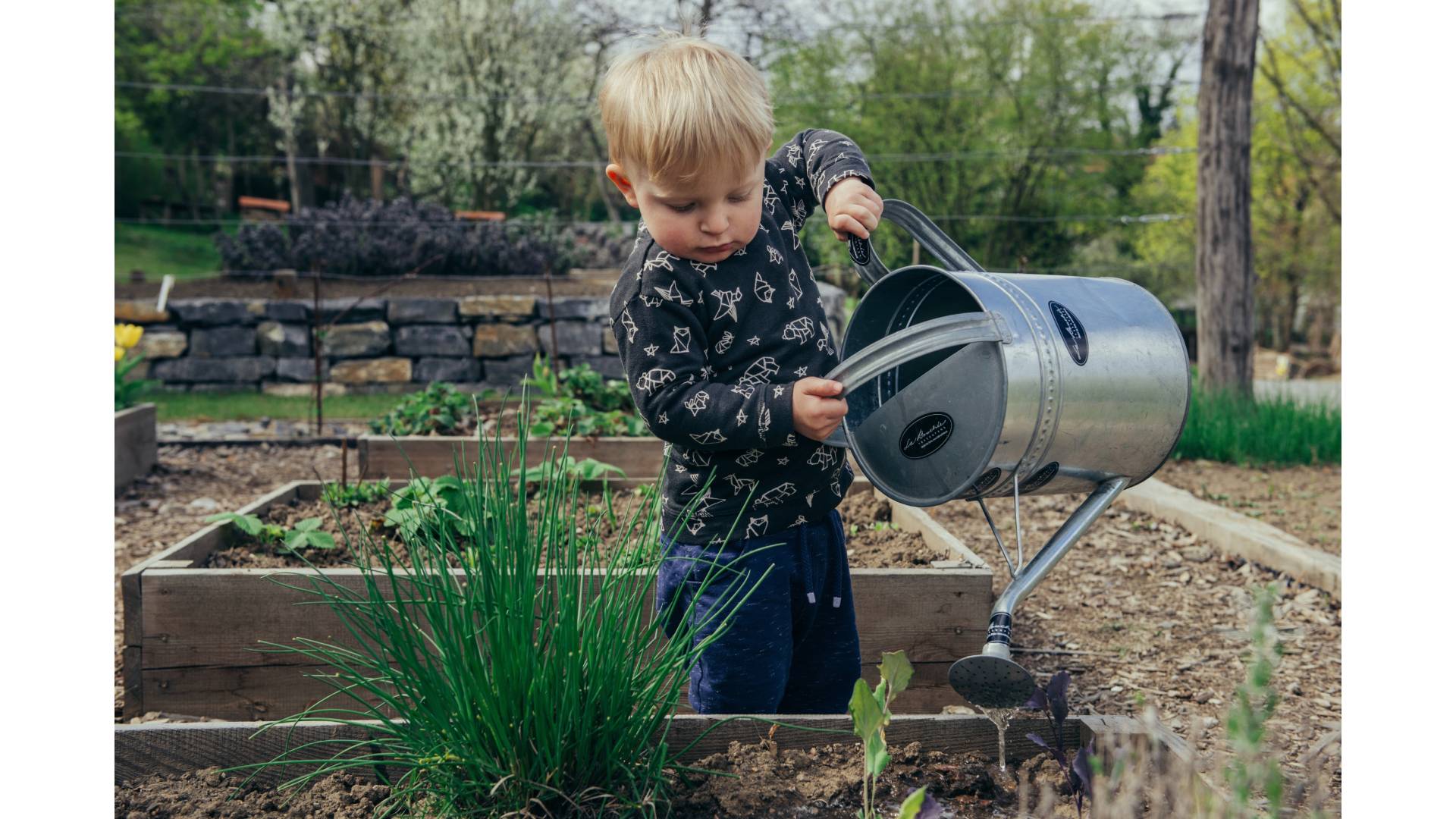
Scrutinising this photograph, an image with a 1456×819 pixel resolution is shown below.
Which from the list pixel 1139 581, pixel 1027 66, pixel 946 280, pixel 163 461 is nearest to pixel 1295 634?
pixel 1139 581

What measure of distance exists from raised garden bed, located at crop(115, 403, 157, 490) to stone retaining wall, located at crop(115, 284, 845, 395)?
340cm

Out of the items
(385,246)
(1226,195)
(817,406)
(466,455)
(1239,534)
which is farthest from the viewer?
(385,246)

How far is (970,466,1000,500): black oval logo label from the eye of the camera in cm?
149

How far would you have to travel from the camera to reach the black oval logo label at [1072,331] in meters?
1.48

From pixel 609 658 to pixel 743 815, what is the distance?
0.95ft

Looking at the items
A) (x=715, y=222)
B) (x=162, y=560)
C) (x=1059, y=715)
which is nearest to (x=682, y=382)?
(x=715, y=222)

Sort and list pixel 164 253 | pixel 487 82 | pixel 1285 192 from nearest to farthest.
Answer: pixel 487 82 → pixel 164 253 → pixel 1285 192

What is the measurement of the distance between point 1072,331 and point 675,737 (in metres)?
0.82

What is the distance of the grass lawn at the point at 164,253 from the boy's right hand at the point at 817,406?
44.3 feet

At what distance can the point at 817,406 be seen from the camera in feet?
5.04

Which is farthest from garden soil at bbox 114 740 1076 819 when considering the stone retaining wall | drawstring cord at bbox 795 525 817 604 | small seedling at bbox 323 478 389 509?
the stone retaining wall

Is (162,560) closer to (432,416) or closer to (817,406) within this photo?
(817,406)

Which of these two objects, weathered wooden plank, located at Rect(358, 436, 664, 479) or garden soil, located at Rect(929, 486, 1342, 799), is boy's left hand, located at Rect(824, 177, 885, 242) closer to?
garden soil, located at Rect(929, 486, 1342, 799)

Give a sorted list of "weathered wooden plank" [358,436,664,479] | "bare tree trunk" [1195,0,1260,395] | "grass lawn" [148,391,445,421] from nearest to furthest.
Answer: "weathered wooden plank" [358,436,664,479] → "bare tree trunk" [1195,0,1260,395] → "grass lawn" [148,391,445,421]
